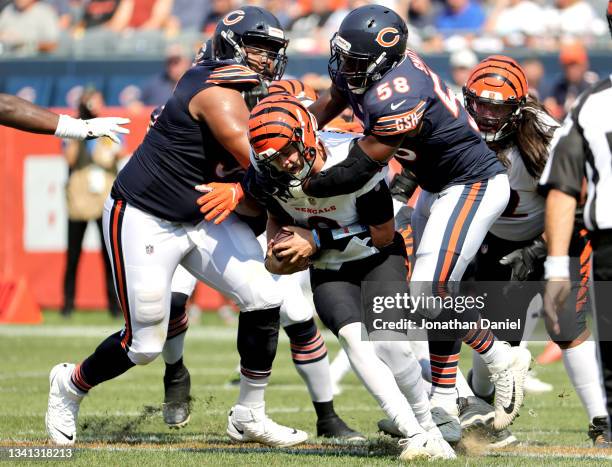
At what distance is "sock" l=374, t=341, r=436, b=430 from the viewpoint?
5.43 meters

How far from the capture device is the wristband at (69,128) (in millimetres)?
5816

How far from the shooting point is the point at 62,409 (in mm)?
5895

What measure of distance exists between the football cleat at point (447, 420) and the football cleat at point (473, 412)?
151mm

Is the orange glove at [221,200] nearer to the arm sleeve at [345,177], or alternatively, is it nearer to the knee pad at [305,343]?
the arm sleeve at [345,177]

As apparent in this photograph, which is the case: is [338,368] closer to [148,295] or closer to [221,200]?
[148,295]

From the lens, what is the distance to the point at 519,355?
238 inches

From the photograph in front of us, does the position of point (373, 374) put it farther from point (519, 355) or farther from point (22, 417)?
point (22, 417)

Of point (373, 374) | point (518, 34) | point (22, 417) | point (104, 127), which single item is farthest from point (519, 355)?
point (518, 34)

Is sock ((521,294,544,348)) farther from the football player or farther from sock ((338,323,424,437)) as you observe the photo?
the football player

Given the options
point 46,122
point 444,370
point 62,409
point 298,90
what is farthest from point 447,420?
point 46,122

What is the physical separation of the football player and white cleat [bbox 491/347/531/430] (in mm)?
2287

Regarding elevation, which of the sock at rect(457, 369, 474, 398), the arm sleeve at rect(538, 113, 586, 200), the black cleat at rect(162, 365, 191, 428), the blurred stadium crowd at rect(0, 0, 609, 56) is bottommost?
the black cleat at rect(162, 365, 191, 428)

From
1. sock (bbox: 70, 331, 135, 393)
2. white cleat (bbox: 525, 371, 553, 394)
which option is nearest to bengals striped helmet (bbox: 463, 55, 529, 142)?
sock (bbox: 70, 331, 135, 393)

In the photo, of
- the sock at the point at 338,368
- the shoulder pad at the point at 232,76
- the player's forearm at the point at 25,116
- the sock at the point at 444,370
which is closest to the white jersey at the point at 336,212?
the shoulder pad at the point at 232,76
